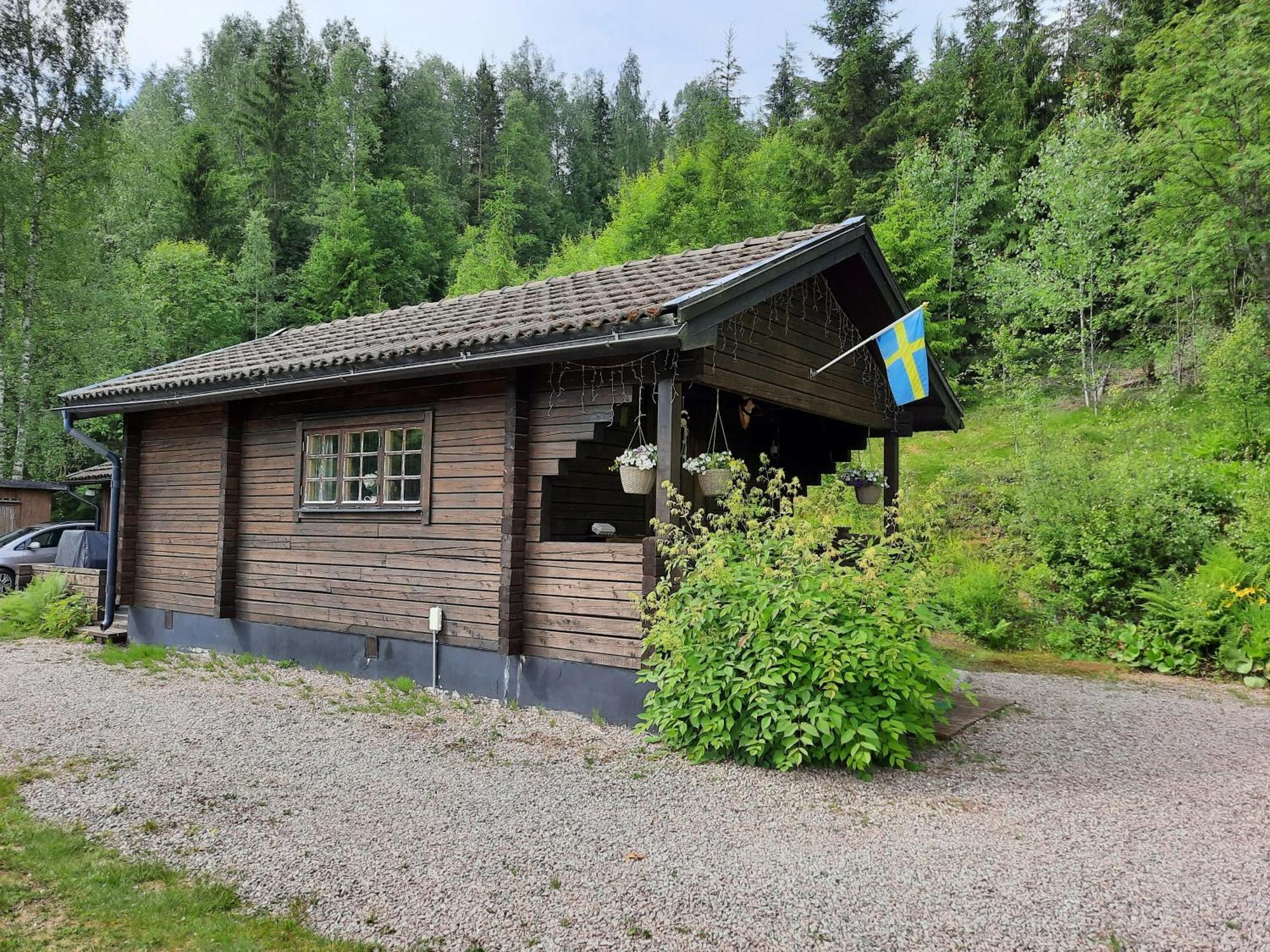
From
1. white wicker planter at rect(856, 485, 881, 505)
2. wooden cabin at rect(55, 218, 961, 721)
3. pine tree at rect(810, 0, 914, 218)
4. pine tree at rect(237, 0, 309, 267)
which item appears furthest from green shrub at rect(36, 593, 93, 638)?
pine tree at rect(237, 0, 309, 267)

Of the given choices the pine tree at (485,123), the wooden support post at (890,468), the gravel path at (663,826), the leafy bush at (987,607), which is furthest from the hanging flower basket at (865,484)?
the pine tree at (485,123)

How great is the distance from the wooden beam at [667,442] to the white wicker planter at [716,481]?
1.31 feet

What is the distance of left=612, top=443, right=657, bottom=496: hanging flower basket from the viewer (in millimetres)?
5949

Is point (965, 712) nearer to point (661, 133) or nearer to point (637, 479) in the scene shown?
point (637, 479)

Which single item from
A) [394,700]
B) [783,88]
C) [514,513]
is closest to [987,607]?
[514,513]

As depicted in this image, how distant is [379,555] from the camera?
758 centimetres

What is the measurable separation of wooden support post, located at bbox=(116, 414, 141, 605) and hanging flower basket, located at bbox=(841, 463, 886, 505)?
877 cm

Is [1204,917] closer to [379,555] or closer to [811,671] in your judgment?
[811,671]

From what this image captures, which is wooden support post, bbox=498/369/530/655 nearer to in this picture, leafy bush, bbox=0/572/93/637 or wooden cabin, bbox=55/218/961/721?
wooden cabin, bbox=55/218/961/721

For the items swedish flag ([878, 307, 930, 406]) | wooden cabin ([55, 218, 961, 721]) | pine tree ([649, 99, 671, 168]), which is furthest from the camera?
pine tree ([649, 99, 671, 168])

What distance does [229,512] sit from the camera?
28.9ft

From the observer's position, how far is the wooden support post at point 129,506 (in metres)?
9.93

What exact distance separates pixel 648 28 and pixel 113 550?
5001 cm

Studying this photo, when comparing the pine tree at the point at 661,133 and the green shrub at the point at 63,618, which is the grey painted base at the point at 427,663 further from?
the pine tree at the point at 661,133
